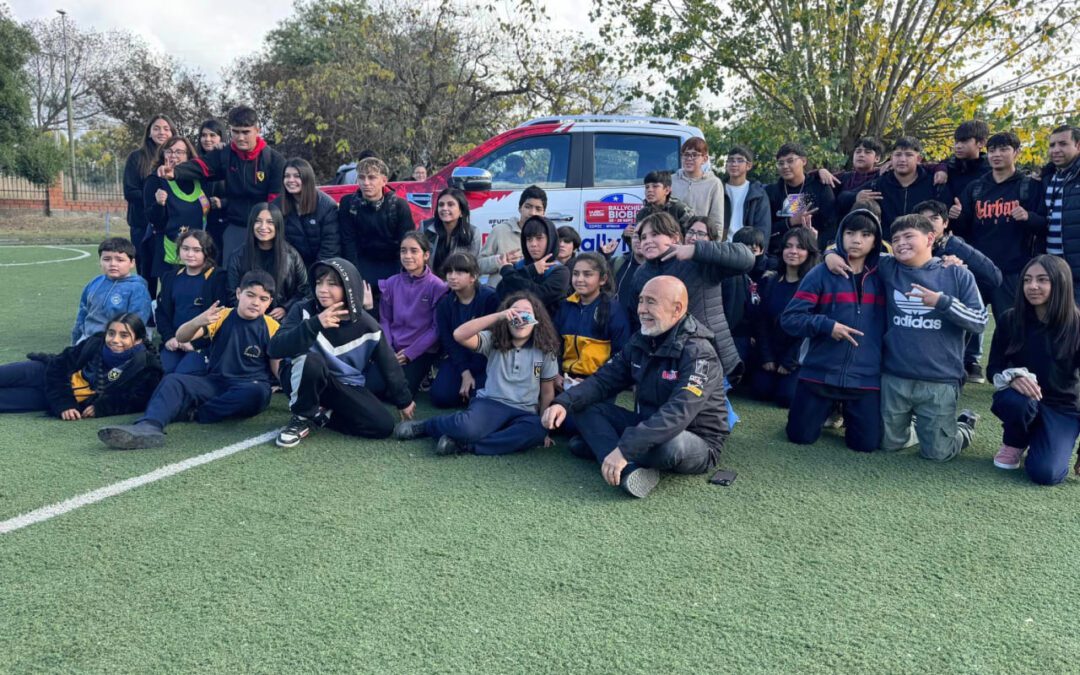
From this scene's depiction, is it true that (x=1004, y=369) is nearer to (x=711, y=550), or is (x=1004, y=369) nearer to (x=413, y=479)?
→ (x=711, y=550)

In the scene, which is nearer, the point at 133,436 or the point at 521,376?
the point at 133,436

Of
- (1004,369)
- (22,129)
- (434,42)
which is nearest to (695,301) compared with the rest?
(1004,369)

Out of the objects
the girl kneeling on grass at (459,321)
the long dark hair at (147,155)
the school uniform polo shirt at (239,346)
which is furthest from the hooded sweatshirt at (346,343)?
the long dark hair at (147,155)

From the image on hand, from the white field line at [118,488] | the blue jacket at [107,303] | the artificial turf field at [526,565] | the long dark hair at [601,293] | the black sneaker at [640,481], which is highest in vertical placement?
the long dark hair at [601,293]

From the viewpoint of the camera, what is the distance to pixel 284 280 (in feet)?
19.8

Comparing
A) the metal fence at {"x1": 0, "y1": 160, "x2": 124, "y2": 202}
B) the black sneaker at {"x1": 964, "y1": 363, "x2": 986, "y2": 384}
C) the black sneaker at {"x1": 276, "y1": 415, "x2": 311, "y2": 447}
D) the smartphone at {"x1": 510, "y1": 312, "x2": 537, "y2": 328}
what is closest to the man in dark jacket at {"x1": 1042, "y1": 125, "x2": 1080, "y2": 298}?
the black sneaker at {"x1": 964, "y1": 363, "x2": 986, "y2": 384}

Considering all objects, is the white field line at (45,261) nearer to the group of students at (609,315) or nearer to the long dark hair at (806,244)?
the group of students at (609,315)

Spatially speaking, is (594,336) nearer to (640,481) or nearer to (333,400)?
(640,481)

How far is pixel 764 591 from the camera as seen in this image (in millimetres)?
3041

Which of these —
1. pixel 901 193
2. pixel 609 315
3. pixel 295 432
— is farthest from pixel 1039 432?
pixel 295 432

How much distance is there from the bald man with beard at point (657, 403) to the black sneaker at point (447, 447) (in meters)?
0.70

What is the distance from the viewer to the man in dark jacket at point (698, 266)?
475cm

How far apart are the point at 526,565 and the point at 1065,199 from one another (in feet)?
15.7

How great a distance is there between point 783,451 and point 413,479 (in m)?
2.17
